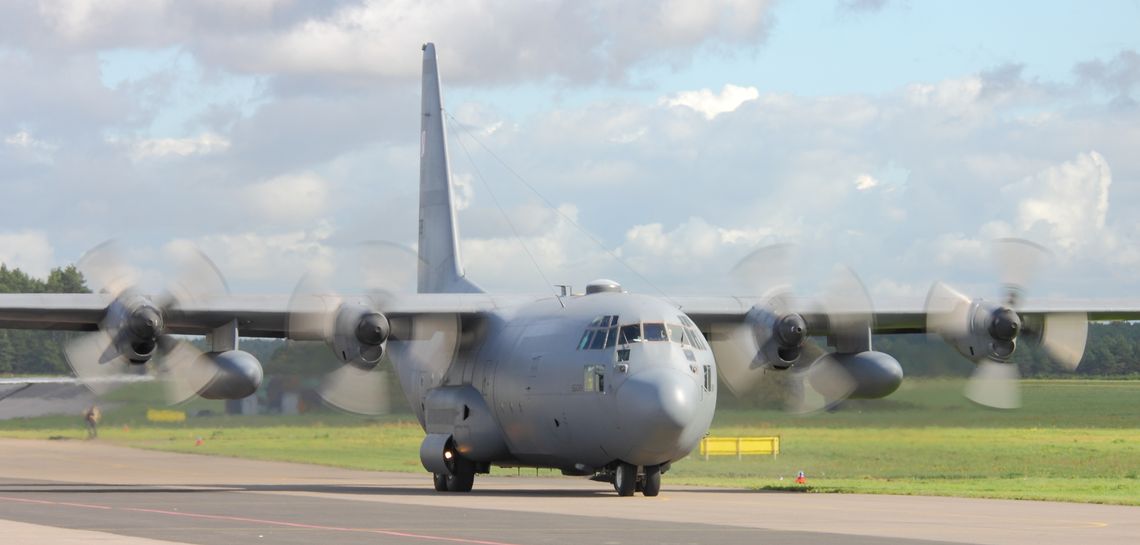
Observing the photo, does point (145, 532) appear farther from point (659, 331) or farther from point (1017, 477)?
point (1017, 477)

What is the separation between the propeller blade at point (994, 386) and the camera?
29.6m

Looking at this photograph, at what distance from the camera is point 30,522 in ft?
61.8

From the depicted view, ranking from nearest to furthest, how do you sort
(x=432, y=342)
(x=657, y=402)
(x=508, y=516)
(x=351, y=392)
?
1. (x=508, y=516)
2. (x=657, y=402)
3. (x=351, y=392)
4. (x=432, y=342)

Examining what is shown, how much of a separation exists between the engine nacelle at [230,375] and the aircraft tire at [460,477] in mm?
3991

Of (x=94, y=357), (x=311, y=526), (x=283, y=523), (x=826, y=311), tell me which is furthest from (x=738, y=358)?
(x=311, y=526)

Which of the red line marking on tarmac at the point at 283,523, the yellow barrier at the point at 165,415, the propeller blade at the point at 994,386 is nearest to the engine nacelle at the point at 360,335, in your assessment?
the red line marking on tarmac at the point at 283,523

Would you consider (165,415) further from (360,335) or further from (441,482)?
(360,335)

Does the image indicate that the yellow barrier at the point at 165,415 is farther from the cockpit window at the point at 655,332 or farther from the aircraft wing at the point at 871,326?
the cockpit window at the point at 655,332

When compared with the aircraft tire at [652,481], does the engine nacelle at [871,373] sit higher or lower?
higher

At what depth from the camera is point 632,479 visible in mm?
25969

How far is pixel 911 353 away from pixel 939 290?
6163 mm

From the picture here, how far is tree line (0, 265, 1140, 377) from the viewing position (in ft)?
110

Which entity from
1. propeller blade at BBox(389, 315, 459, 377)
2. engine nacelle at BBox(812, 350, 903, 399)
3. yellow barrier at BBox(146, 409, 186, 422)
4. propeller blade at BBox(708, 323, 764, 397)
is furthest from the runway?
yellow barrier at BBox(146, 409, 186, 422)

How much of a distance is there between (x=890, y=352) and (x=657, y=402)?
14.9m
